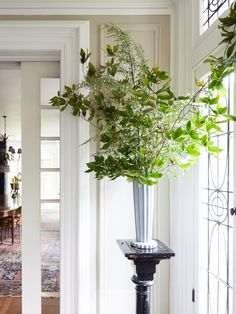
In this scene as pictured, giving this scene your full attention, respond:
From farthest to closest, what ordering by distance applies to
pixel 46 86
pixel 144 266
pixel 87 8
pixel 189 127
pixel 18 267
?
pixel 18 267
pixel 46 86
pixel 87 8
pixel 144 266
pixel 189 127

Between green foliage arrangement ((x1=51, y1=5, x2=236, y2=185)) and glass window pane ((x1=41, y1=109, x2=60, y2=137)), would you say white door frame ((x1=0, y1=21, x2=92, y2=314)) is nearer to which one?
glass window pane ((x1=41, y1=109, x2=60, y2=137))

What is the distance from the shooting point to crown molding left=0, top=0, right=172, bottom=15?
6.41 feet

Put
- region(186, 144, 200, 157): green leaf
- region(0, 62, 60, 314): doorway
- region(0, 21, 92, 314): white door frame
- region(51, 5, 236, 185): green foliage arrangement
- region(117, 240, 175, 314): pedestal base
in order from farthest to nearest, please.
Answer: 1. region(0, 62, 60, 314): doorway
2. region(0, 21, 92, 314): white door frame
3. region(117, 240, 175, 314): pedestal base
4. region(186, 144, 200, 157): green leaf
5. region(51, 5, 236, 185): green foliage arrangement

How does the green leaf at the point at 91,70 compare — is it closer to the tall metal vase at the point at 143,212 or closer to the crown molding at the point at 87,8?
the crown molding at the point at 87,8

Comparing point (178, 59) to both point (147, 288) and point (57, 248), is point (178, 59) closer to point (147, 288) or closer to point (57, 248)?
point (147, 288)

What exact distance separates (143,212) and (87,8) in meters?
1.35

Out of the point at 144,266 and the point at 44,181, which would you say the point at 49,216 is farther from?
the point at 144,266

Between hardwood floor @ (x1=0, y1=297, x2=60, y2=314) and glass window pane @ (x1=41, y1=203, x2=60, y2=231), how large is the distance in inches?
20.1

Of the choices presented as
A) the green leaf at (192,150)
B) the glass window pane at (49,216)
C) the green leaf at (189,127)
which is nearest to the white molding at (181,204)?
the green leaf at (192,150)

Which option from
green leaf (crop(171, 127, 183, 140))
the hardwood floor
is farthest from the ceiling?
the hardwood floor

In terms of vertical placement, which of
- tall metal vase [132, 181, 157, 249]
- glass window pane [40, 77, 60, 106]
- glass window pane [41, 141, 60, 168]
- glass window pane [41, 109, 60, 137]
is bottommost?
tall metal vase [132, 181, 157, 249]

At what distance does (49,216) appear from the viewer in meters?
2.17

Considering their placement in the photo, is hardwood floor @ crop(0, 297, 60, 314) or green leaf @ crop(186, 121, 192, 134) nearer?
green leaf @ crop(186, 121, 192, 134)

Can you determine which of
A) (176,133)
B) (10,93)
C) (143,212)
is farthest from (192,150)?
(10,93)
